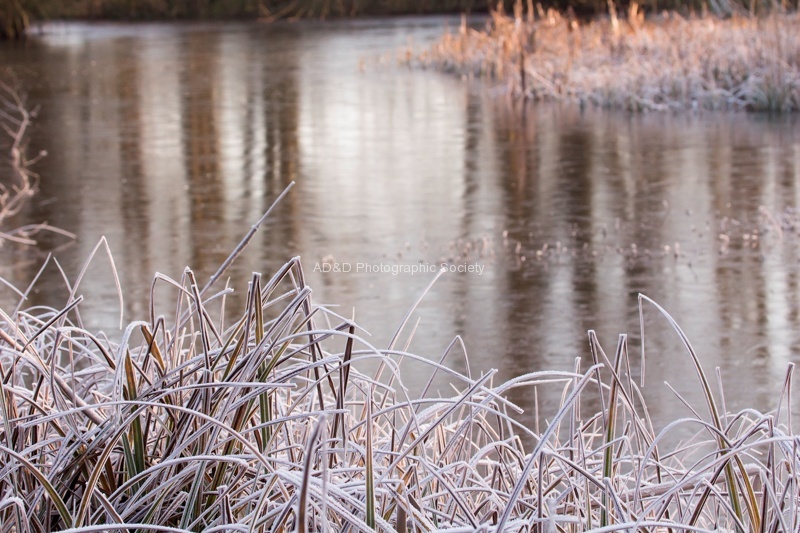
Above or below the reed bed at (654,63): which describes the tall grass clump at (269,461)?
below

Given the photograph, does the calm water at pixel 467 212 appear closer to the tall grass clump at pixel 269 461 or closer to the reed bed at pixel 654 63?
the reed bed at pixel 654 63

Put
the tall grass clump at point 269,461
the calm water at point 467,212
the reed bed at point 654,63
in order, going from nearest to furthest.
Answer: the tall grass clump at point 269,461 < the calm water at point 467,212 < the reed bed at point 654,63

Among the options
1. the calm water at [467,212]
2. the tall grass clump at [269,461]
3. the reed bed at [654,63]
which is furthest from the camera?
the reed bed at [654,63]

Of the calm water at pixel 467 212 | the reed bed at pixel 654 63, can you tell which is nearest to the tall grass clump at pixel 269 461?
the calm water at pixel 467 212

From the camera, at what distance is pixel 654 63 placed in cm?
1532

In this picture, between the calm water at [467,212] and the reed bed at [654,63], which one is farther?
the reed bed at [654,63]

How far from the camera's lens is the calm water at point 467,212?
5949 mm

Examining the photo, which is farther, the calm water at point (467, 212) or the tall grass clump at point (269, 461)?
the calm water at point (467, 212)

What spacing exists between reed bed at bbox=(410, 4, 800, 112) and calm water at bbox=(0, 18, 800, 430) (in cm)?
62

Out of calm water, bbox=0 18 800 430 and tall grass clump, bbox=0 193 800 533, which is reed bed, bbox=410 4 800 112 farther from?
tall grass clump, bbox=0 193 800 533

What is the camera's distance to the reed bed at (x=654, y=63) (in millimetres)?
13727

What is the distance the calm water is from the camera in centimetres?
595

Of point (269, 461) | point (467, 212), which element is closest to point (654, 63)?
point (467, 212)

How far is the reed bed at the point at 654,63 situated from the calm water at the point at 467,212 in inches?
24.3
